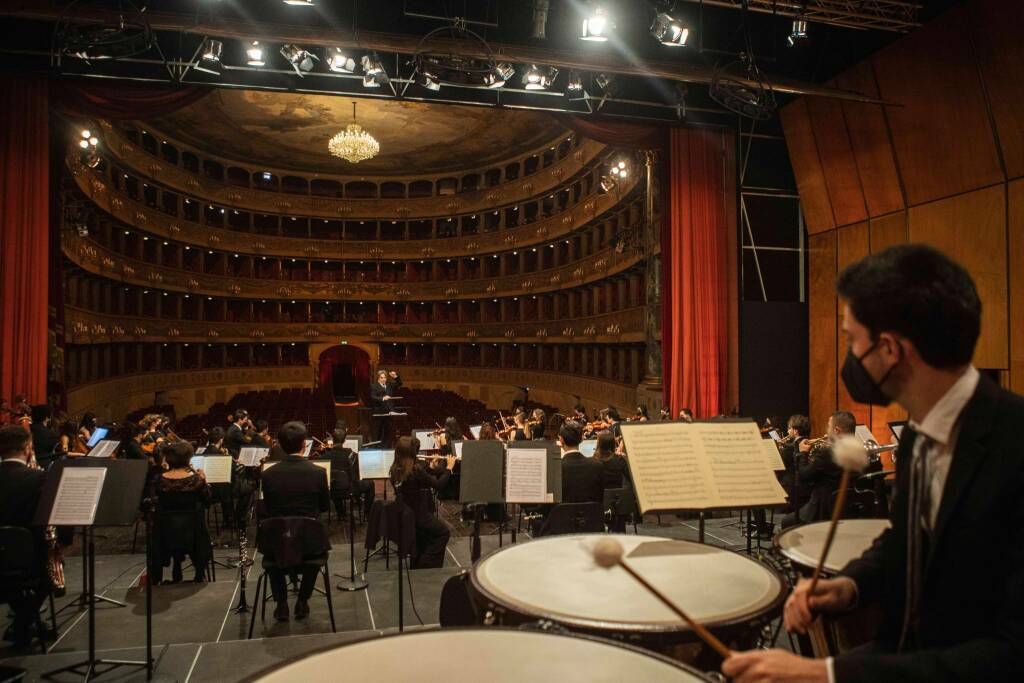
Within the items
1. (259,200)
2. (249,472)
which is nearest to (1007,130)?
(249,472)

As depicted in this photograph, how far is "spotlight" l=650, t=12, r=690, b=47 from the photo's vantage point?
347 inches

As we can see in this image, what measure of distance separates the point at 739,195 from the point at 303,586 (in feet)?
34.2

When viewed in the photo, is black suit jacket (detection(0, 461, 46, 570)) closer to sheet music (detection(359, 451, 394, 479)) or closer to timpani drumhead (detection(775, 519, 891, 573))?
sheet music (detection(359, 451, 394, 479))

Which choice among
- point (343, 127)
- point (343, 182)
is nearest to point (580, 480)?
point (343, 127)

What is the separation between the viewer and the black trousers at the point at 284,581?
5.25 meters

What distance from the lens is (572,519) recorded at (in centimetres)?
551

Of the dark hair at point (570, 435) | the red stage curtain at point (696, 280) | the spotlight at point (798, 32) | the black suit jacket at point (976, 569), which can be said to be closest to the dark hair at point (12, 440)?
the dark hair at point (570, 435)

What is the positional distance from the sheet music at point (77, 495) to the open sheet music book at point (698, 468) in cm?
344

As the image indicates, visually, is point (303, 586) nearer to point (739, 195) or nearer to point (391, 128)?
point (739, 195)

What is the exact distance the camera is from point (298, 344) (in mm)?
28984

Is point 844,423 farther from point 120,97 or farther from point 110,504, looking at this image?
point 120,97

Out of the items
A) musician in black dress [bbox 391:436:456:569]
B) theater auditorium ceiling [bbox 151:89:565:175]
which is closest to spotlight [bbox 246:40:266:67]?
musician in black dress [bbox 391:436:456:569]

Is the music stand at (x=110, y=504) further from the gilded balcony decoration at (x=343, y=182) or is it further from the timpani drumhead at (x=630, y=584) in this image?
the gilded balcony decoration at (x=343, y=182)

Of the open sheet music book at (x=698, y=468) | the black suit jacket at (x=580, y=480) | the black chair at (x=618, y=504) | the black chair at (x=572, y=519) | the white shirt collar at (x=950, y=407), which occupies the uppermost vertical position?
the white shirt collar at (x=950, y=407)
